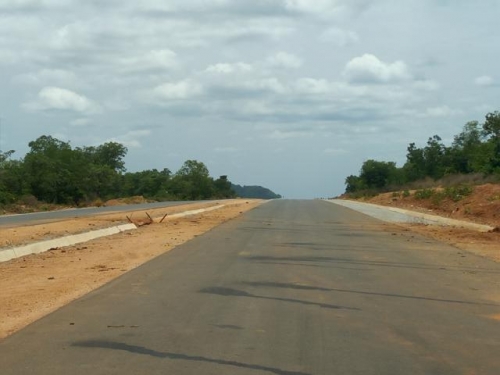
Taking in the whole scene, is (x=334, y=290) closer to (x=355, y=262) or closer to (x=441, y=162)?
(x=355, y=262)

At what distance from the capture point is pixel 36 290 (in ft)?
40.9

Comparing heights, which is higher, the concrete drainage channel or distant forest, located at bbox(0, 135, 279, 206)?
distant forest, located at bbox(0, 135, 279, 206)

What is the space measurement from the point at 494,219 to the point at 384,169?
79908mm

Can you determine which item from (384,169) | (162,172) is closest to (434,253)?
(384,169)

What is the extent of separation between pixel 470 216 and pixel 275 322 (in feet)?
108

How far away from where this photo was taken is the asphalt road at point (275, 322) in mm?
7215

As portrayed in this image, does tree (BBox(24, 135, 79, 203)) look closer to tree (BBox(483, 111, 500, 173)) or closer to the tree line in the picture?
the tree line

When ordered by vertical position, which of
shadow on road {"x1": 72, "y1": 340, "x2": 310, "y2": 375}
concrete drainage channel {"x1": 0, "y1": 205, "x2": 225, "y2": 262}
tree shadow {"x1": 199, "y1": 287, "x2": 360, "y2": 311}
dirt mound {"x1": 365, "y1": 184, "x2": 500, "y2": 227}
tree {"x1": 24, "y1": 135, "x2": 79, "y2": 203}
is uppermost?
tree {"x1": 24, "y1": 135, "x2": 79, "y2": 203}

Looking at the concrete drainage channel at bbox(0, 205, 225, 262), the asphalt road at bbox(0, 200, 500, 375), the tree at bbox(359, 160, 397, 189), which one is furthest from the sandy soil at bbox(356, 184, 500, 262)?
the tree at bbox(359, 160, 397, 189)

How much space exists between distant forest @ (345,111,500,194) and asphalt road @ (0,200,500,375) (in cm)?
5721

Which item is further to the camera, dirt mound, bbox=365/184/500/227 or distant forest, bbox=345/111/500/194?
distant forest, bbox=345/111/500/194

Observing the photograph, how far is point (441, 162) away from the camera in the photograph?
98.1m

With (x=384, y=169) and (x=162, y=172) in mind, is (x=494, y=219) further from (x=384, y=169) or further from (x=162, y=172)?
(x=162, y=172)

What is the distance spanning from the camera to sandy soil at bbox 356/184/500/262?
2306 cm
